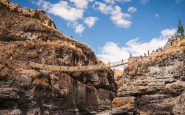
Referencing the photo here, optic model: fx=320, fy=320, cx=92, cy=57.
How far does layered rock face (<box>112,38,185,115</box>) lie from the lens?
3403 cm

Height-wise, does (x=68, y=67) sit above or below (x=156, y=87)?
above

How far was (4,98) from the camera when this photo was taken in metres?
53.5

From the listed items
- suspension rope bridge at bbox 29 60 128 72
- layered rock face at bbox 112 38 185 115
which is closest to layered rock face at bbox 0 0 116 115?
suspension rope bridge at bbox 29 60 128 72

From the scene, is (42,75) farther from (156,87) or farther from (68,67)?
(156,87)

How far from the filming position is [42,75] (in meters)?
62.3

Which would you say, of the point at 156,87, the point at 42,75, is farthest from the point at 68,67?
the point at 156,87

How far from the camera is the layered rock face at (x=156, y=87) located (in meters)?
34.0

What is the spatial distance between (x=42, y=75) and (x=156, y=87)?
104 feet

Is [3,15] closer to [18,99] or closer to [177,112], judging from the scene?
[18,99]

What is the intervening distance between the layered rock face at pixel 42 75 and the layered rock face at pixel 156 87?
2404 centimetres

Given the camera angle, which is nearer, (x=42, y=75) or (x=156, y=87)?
(x=156, y=87)

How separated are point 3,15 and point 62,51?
787 inches

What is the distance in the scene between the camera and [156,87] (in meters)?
35.3

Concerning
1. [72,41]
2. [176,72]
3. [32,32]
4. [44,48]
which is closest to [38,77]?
[44,48]
